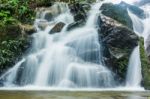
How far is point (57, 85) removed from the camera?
13.4 m

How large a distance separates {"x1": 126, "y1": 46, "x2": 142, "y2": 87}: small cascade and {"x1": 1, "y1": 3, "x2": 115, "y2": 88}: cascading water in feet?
2.05

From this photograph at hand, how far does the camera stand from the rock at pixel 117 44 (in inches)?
560

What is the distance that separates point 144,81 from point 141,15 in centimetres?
575

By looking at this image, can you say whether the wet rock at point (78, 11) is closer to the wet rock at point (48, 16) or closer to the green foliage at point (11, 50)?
the wet rock at point (48, 16)

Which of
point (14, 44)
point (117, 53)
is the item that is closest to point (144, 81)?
point (117, 53)

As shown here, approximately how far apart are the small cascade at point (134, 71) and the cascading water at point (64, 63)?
2.05 ft

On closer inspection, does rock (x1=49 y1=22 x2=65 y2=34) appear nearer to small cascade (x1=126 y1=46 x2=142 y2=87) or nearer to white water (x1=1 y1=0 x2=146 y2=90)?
white water (x1=1 y1=0 x2=146 y2=90)

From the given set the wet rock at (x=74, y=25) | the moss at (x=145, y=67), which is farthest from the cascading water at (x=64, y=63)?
the moss at (x=145, y=67)

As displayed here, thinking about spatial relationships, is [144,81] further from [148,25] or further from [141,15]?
[141,15]

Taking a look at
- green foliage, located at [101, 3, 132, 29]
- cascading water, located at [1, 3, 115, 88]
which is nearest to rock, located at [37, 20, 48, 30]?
cascading water, located at [1, 3, 115, 88]

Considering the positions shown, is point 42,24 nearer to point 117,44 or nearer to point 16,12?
point 16,12

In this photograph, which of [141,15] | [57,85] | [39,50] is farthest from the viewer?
[141,15]

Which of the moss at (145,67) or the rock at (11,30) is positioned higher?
the rock at (11,30)

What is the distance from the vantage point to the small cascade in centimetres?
1386
